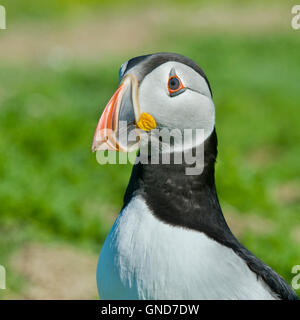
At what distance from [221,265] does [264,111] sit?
29.6 ft

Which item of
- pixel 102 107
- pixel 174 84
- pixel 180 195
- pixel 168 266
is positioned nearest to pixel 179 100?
pixel 174 84

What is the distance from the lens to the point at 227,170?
7.75 m

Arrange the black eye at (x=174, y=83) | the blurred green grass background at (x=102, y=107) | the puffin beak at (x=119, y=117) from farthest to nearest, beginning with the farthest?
the blurred green grass background at (x=102, y=107), the black eye at (x=174, y=83), the puffin beak at (x=119, y=117)

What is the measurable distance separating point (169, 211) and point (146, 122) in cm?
44

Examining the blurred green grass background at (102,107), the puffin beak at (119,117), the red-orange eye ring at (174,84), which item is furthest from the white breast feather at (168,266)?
the blurred green grass background at (102,107)

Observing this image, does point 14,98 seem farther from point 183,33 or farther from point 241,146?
point 183,33

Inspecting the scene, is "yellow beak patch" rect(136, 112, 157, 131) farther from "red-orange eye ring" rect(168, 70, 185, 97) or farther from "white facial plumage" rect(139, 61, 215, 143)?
"red-orange eye ring" rect(168, 70, 185, 97)

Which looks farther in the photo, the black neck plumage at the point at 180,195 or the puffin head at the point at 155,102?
the black neck plumage at the point at 180,195

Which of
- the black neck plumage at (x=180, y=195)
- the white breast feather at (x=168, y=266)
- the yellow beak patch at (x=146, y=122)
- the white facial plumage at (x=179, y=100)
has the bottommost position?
the white breast feather at (x=168, y=266)

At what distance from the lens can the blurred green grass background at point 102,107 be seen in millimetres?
5961

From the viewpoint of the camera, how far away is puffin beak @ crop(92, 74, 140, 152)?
3012 mm

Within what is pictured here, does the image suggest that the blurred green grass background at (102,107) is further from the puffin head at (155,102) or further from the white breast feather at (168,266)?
the puffin head at (155,102)

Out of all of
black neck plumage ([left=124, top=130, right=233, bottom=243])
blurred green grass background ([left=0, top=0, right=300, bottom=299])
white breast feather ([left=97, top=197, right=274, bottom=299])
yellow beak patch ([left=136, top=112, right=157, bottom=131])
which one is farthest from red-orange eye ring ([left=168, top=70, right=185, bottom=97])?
blurred green grass background ([left=0, top=0, right=300, bottom=299])
